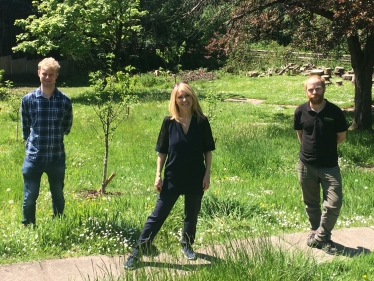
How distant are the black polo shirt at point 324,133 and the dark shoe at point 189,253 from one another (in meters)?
1.49

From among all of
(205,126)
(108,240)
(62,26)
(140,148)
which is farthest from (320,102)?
(62,26)

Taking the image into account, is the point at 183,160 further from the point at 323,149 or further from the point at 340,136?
the point at 340,136

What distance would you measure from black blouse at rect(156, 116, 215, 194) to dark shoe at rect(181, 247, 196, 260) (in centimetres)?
A: 56

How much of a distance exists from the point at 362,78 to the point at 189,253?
9.57m

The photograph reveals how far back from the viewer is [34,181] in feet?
16.5

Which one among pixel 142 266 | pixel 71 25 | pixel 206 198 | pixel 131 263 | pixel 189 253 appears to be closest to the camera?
pixel 142 266

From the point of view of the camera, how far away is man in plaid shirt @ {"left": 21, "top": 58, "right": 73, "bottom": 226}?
16.3 feet

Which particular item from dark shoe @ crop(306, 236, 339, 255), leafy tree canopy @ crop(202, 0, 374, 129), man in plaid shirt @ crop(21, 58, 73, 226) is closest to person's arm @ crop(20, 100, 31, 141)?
man in plaid shirt @ crop(21, 58, 73, 226)

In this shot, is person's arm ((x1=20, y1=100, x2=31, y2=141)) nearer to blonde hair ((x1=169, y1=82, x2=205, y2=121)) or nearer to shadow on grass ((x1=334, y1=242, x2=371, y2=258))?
blonde hair ((x1=169, y1=82, x2=205, y2=121))

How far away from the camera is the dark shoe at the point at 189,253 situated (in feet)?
14.6

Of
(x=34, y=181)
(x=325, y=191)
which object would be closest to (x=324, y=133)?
(x=325, y=191)

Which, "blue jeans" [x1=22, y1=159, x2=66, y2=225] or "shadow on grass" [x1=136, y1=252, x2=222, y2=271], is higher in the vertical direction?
"blue jeans" [x1=22, y1=159, x2=66, y2=225]

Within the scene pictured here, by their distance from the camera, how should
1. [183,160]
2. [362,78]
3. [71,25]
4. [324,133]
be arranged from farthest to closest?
[71,25] < [362,78] < [324,133] < [183,160]

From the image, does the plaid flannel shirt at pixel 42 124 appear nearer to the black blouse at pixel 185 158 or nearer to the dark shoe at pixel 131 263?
the black blouse at pixel 185 158
